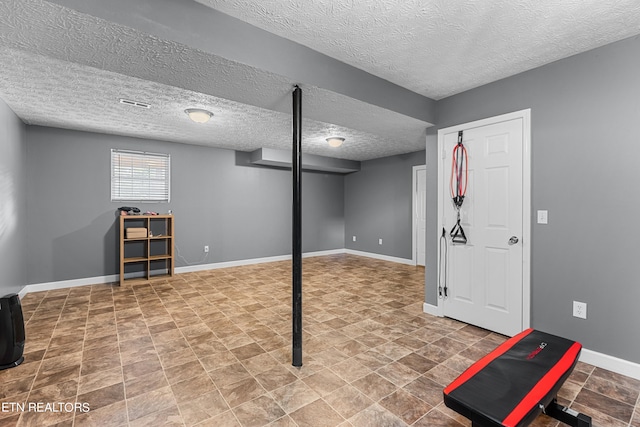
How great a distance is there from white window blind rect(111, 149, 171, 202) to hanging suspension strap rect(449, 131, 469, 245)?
4.85 m

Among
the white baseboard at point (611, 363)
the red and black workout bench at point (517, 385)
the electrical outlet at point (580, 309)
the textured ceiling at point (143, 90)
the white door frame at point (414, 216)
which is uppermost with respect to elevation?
the textured ceiling at point (143, 90)

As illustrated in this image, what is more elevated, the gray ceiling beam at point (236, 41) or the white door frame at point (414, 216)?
the gray ceiling beam at point (236, 41)

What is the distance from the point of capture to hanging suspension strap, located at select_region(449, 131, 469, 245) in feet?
10.4

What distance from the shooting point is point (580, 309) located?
2.44m

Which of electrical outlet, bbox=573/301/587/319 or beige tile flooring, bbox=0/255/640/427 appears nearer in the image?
beige tile flooring, bbox=0/255/640/427

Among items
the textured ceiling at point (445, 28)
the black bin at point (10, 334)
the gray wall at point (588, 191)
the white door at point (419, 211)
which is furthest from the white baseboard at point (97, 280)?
the gray wall at point (588, 191)

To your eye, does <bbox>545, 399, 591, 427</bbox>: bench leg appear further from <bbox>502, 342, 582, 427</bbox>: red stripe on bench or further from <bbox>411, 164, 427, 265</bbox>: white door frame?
<bbox>411, 164, 427, 265</bbox>: white door frame

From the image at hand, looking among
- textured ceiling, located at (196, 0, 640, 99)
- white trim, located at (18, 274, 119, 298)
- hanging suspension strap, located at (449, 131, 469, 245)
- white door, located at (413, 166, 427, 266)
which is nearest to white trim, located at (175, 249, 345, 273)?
white trim, located at (18, 274, 119, 298)

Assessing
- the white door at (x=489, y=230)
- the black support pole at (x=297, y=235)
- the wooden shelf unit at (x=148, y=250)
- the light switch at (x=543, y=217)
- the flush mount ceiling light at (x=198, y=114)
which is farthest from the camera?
the wooden shelf unit at (x=148, y=250)

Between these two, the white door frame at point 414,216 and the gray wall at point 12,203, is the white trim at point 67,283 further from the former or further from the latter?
the white door frame at point 414,216

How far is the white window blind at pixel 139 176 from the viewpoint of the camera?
16.3ft

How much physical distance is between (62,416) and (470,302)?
3.49m

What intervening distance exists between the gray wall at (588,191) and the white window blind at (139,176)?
5.43 m

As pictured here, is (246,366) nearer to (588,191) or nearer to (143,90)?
(143,90)
